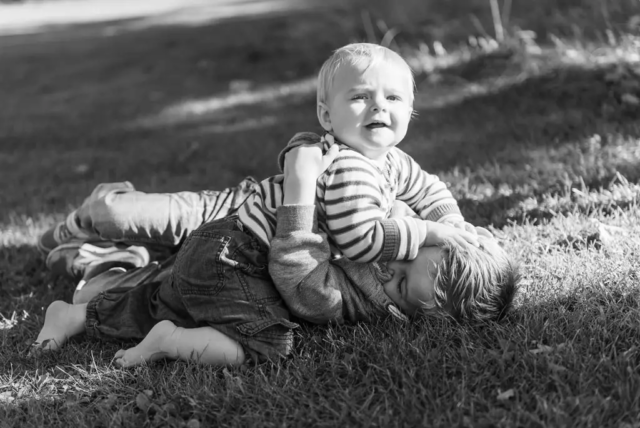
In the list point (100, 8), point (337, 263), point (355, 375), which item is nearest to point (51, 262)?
point (337, 263)

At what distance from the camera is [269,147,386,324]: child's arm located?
8.04 ft

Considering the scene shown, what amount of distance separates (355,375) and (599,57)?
4416 mm

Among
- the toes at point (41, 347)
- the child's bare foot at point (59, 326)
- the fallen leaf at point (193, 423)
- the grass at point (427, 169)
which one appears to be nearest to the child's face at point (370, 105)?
the grass at point (427, 169)

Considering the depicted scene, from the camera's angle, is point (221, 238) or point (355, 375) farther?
point (221, 238)

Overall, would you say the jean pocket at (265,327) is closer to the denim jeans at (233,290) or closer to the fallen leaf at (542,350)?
the denim jeans at (233,290)

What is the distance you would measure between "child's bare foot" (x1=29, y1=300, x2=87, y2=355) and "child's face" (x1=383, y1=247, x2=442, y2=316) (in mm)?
1347

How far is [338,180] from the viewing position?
2.47 meters

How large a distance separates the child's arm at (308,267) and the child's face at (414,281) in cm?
6

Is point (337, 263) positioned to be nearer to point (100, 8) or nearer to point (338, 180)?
point (338, 180)

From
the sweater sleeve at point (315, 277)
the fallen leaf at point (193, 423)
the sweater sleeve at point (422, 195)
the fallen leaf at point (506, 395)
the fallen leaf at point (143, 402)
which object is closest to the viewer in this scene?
the fallen leaf at point (506, 395)

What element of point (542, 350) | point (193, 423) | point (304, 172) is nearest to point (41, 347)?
point (193, 423)

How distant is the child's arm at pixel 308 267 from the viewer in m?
2.45

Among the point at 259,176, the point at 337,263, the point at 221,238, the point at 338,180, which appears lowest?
the point at 259,176

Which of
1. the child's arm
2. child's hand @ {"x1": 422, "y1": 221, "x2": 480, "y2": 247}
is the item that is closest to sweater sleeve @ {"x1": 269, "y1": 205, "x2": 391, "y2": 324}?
the child's arm
